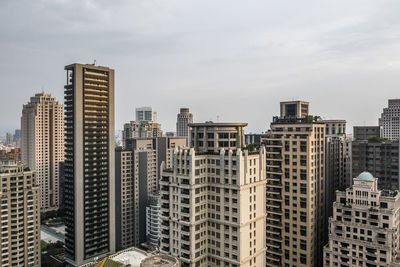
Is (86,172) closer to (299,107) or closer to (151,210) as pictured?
(151,210)

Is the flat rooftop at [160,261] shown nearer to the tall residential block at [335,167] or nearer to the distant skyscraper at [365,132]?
the tall residential block at [335,167]

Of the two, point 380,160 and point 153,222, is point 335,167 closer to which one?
point 380,160

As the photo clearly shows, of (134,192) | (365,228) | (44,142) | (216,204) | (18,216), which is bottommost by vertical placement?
(134,192)

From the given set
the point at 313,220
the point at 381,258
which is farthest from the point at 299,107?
the point at 381,258

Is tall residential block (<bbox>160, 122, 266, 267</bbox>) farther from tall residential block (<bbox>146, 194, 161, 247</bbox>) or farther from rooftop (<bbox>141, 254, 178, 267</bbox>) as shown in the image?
tall residential block (<bbox>146, 194, 161, 247</bbox>)

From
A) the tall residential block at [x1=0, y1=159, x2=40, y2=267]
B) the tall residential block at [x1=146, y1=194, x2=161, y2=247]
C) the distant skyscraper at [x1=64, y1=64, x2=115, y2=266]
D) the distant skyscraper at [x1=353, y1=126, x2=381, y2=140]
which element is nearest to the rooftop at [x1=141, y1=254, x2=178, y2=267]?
the tall residential block at [x1=0, y1=159, x2=40, y2=267]

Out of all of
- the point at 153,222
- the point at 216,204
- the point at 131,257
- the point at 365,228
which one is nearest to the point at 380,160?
the point at 365,228

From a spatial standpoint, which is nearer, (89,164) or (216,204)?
(216,204)
